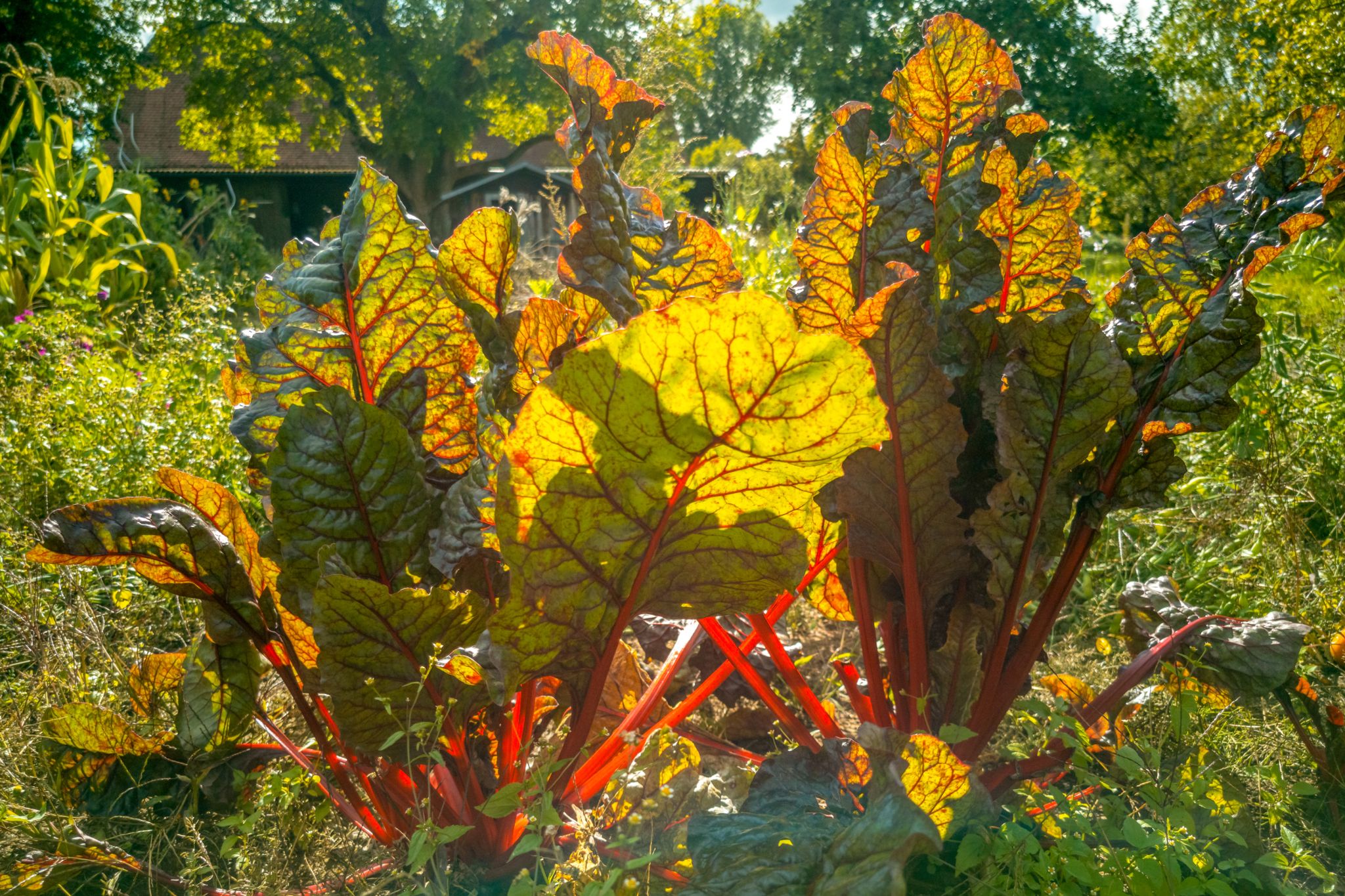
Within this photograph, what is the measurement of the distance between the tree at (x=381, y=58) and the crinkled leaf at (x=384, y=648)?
22397mm

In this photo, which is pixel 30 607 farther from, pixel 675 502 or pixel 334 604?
pixel 675 502

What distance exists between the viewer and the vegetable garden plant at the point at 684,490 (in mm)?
1040

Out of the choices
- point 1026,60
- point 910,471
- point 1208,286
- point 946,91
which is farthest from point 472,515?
point 1026,60

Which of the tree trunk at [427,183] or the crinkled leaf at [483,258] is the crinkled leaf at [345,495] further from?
the tree trunk at [427,183]

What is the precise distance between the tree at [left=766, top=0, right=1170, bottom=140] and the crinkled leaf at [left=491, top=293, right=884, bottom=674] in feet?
73.2

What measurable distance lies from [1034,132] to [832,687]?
1125 millimetres

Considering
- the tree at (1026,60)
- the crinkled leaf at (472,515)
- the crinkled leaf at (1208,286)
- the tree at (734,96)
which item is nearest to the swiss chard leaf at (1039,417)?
the crinkled leaf at (1208,286)

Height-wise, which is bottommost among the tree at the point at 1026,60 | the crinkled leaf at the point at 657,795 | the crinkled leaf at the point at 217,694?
the crinkled leaf at the point at 217,694

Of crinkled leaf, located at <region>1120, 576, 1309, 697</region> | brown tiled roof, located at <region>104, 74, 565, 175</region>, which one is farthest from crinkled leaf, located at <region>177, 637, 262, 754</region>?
brown tiled roof, located at <region>104, 74, 565, 175</region>

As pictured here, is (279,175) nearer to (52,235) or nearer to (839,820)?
(52,235)

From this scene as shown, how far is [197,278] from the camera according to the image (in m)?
5.07

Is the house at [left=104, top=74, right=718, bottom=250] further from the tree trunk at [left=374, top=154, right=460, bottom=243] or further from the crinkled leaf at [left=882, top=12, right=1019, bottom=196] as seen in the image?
the crinkled leaf at [left=882, top=12, right=1019, bottom=196]

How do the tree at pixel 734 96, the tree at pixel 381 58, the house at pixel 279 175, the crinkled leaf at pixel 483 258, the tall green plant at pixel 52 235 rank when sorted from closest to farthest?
the crinkled leaf at pixel 483 258
the tall green plant at pixel 52 235
the tree at pixel 381 58
the house at pixel 279 175
the tree at pixel 734 96

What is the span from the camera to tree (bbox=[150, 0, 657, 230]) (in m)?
22.0
